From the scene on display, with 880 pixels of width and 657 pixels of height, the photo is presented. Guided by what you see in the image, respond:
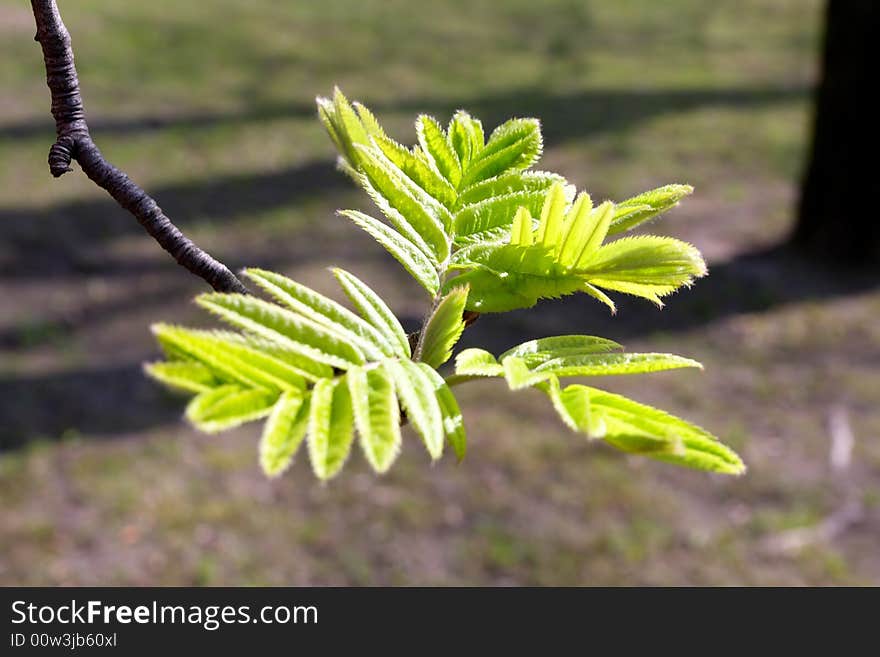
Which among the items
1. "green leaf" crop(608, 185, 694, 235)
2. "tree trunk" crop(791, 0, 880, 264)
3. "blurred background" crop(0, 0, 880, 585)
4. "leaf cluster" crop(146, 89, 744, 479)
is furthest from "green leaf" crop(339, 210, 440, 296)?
"tree trunk" crop(791, 0, 880, 264)

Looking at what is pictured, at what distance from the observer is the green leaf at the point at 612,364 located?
97 cm

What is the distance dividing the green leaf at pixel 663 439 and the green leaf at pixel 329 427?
0.24 m

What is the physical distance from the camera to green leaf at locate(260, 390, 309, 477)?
763 mm

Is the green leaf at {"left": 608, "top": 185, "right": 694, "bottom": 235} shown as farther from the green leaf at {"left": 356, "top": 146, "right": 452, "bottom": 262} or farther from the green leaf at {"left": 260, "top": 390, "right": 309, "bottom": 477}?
the green leaf at {"left": 260, "top": 390, "right": 309, "bottom": 477}

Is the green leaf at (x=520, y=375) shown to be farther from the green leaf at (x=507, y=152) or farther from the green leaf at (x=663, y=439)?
the green leaf at (x=507, y=152)

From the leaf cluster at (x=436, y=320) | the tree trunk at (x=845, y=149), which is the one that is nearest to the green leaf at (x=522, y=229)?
the leaf cluster at (x=436, y=320)

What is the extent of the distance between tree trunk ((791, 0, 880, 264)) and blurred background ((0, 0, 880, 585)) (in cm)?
28

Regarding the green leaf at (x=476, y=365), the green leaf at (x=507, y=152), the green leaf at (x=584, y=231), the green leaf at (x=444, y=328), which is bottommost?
the green leaf at (x=476, y=365)

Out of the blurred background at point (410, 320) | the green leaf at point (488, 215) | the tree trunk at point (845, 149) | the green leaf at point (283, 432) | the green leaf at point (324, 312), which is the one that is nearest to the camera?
the green leaf at point (283, 432)

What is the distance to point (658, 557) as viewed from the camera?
5516 mm

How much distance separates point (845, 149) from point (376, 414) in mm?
8106

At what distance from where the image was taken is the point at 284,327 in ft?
2.97

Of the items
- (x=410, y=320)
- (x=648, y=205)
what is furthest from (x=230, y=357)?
(x=410, y=320)

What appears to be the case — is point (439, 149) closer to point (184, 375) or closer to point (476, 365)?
point (476, 365)
